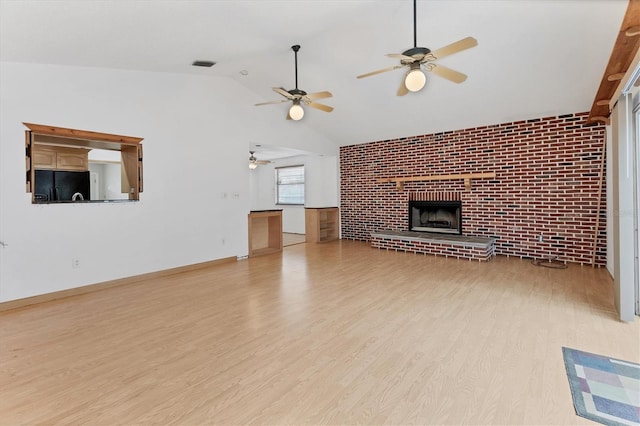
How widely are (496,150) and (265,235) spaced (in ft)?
17.0

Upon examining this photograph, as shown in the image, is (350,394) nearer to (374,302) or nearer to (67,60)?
(374,302)

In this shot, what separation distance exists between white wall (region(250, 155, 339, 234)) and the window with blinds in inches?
6.6

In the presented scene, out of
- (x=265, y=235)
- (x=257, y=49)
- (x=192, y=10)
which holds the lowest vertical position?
(x=265, y=235)

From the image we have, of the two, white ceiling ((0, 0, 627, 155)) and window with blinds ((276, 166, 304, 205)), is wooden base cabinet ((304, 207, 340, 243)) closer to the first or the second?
window with blinds ((276, 166, 304, 205))

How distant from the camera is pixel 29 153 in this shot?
366 cm

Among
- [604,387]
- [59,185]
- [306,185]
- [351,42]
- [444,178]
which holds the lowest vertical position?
[604,387]

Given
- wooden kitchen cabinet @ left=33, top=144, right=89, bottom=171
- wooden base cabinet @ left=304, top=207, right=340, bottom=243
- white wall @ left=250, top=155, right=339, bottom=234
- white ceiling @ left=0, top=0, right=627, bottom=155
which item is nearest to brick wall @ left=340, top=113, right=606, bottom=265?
white ceiling @ left=0, top=0, right=627, bottom=155

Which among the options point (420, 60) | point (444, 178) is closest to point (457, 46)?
point (420, 60)

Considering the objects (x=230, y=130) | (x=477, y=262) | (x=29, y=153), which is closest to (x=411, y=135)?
(x=477, y=262)

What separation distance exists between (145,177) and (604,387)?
5.56 m

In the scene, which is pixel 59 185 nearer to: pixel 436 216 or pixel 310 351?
pixel 310 351

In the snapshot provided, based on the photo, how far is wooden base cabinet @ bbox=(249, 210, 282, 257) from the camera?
671 cm

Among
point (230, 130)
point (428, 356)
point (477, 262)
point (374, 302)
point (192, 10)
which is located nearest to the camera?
point (428, 356)

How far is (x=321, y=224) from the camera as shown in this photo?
27.6 feet
